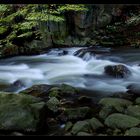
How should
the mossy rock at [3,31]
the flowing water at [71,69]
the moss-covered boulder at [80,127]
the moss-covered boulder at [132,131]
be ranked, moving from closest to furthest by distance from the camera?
the moss-covered boulder at [132,131], the moss-covered boulder at [80,127], the flowing water at [71,69], the mossy rock at [3,31]

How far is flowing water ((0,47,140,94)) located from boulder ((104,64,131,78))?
0.11 metres

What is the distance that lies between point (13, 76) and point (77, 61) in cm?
249

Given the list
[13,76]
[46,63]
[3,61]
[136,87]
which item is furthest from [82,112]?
[3,61]

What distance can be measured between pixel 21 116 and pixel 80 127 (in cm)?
79

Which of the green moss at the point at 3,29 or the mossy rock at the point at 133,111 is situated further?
the green moss at the point at 3,29

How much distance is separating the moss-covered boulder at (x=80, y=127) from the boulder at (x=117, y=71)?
118 inches

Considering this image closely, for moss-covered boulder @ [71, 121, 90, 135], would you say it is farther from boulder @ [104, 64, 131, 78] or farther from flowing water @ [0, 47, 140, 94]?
boulder @ [104, 64, 131, 78]

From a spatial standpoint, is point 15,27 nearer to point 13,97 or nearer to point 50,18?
point 50,18

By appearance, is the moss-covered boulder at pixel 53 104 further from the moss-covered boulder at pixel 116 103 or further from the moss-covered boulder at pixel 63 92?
the moss-covered boulder at pixel 116 103

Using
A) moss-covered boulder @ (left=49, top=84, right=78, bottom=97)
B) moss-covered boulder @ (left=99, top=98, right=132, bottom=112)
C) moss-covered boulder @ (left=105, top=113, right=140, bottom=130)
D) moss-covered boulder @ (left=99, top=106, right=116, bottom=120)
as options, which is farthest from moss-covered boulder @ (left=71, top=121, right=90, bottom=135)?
moss-covered boulder @ (left=49, top=84, right=78, bottom=97)

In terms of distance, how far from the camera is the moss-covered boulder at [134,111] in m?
4.21

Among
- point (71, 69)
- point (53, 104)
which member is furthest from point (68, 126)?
point (71, 69)

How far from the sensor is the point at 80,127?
3752 millimetres

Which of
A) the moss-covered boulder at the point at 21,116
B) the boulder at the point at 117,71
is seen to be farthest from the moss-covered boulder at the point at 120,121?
the boulder at the point at 117,71
